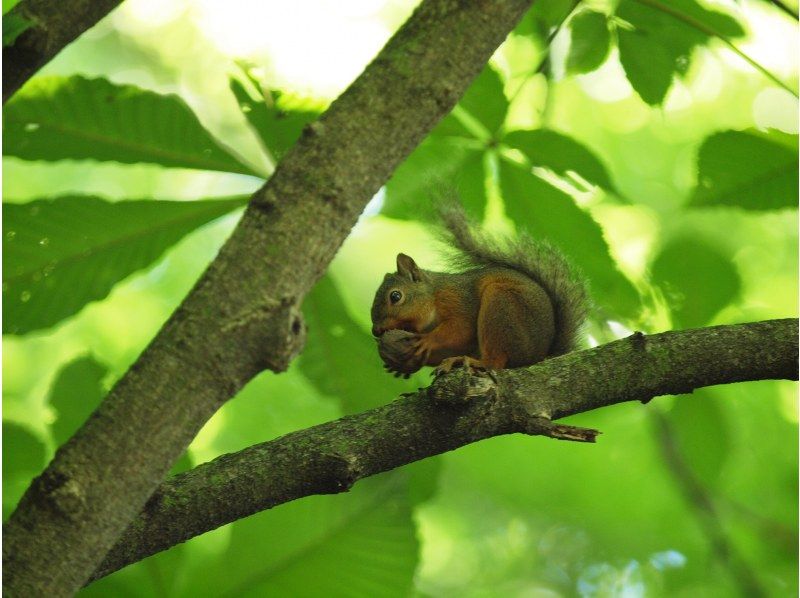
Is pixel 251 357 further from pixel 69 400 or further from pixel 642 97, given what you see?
pixel 642 97

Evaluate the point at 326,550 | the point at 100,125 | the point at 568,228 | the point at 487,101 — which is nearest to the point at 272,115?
the point at 100,125

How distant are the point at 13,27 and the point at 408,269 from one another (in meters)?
1.65

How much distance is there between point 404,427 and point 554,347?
92 centimetres

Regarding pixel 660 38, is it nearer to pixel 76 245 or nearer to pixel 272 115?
pixel 272 115

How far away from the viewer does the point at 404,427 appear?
1601 mm

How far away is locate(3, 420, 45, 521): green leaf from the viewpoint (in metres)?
1.93

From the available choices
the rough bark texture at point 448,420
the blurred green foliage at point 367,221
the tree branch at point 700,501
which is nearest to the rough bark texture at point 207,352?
the rough bark texture at point 448,420

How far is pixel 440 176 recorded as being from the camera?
2316mm

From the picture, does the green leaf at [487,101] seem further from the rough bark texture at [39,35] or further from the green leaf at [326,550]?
the rough bark texture at [39,35]

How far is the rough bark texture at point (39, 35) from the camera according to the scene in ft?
4.31

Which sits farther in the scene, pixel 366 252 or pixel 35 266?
pixel 366 252

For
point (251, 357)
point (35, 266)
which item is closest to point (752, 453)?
point (35, 266)

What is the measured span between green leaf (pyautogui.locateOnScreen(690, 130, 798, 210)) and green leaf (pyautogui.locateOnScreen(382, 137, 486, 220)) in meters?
0.55

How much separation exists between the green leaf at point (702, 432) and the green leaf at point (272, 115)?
1.22 m
